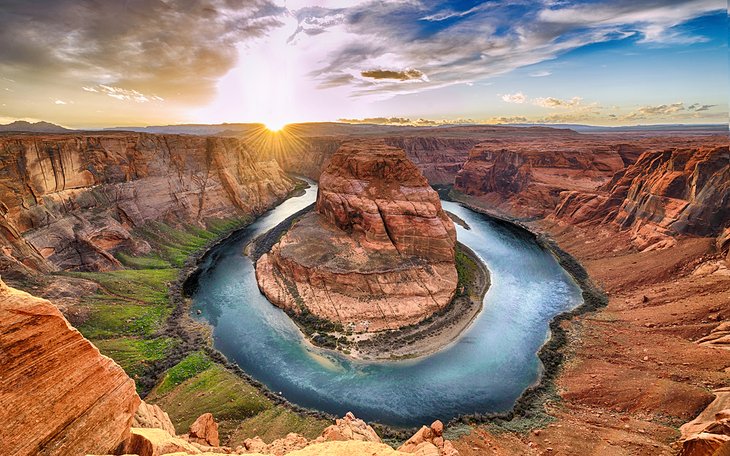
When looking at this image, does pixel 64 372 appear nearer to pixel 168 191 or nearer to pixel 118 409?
pixel 118 409

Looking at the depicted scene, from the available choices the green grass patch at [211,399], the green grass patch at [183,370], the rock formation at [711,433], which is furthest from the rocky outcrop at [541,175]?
the green grass patch at [183,370]

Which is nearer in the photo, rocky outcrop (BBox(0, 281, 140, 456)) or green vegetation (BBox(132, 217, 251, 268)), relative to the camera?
rocky outcrop (BBox(0, 281, 140, 456))

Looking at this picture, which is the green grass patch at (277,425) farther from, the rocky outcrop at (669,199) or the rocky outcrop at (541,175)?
the rocky outcrop at (541,175)

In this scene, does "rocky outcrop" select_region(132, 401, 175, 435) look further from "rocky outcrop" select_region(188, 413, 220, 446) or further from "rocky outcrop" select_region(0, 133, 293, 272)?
"rocky outcrop" select_region(0, 133, 293, 272)

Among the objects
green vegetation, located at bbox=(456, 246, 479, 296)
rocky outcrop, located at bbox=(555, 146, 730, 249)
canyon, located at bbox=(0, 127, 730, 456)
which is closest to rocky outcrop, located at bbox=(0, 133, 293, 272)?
canyon, located at bbox=(0, 127, 730, 456)

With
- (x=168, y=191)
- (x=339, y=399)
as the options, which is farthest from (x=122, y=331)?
(x=168, y=191)

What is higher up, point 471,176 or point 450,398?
point 471,176
